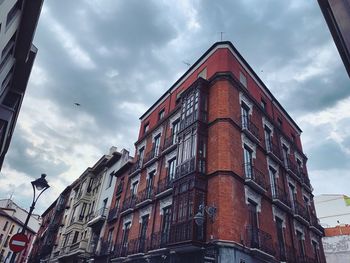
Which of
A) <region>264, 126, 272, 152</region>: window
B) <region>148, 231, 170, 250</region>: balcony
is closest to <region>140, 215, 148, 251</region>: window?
<region>148, 231, 170, 250</region>: balcony

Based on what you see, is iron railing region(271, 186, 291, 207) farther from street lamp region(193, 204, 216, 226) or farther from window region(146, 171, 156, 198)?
window region(146, 171, 156, 198)

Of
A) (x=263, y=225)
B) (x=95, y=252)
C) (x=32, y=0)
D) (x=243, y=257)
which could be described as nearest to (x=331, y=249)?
(x=263, y=225)

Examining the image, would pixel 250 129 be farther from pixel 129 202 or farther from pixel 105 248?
pixel 105 248

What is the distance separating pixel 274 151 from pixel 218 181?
761cm

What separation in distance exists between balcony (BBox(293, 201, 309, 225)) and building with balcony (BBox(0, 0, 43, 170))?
18.8m

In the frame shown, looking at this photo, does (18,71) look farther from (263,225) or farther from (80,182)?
(80,182)

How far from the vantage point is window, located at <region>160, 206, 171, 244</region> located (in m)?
15.0

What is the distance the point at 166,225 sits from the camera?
15.9m

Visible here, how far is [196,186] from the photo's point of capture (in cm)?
1375

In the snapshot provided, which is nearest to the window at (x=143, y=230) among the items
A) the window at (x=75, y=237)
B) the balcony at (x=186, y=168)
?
the balcony at (x=186, y=168)

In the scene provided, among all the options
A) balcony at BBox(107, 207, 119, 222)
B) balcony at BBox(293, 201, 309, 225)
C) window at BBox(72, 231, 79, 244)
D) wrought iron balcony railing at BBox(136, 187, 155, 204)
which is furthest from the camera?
window at BBox(72, 231, 79, 244)

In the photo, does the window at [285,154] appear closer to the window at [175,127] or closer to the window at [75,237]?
the window at [175,127]

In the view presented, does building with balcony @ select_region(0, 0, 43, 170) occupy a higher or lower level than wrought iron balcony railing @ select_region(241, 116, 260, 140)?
lower

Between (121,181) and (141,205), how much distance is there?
22.7 feet
